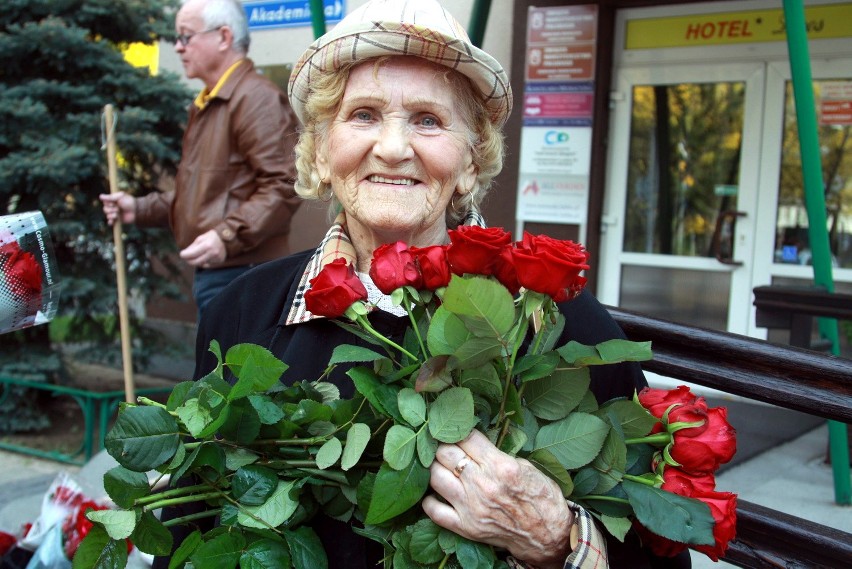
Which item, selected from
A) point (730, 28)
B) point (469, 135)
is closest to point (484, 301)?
point (469, 135)

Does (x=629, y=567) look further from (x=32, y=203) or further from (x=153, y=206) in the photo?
(x=32, y=203)

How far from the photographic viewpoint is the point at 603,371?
63.2 inches

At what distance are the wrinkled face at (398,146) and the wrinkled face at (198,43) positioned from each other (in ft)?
8.72

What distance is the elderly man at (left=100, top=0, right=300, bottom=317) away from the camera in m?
3.88

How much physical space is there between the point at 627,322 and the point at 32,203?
4.59 meters

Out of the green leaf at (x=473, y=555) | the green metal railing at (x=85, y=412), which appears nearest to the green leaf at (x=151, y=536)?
the green leaf at (x=473, y=555)

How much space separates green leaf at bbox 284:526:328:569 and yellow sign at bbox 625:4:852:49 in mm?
4966

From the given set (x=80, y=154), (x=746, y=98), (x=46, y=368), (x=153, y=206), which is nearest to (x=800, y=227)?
(x=746, y=98)

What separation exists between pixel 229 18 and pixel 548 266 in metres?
3.41

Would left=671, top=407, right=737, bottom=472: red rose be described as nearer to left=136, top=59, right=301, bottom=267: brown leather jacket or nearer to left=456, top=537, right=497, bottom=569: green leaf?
left=456, top=537, right=497, bottom=569: green leaf

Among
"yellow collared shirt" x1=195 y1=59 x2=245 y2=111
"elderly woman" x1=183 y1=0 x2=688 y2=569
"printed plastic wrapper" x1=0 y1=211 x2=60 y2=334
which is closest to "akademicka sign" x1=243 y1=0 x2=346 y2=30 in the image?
"yellow collared shirt" x1=195 y1=59 x2=245 y2=111

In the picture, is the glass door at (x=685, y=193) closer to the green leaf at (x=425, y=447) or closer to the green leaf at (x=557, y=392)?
the green leaf at (x=557, y=392)

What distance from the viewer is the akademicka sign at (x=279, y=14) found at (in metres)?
6.77

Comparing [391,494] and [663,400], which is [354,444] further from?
[663,400]
